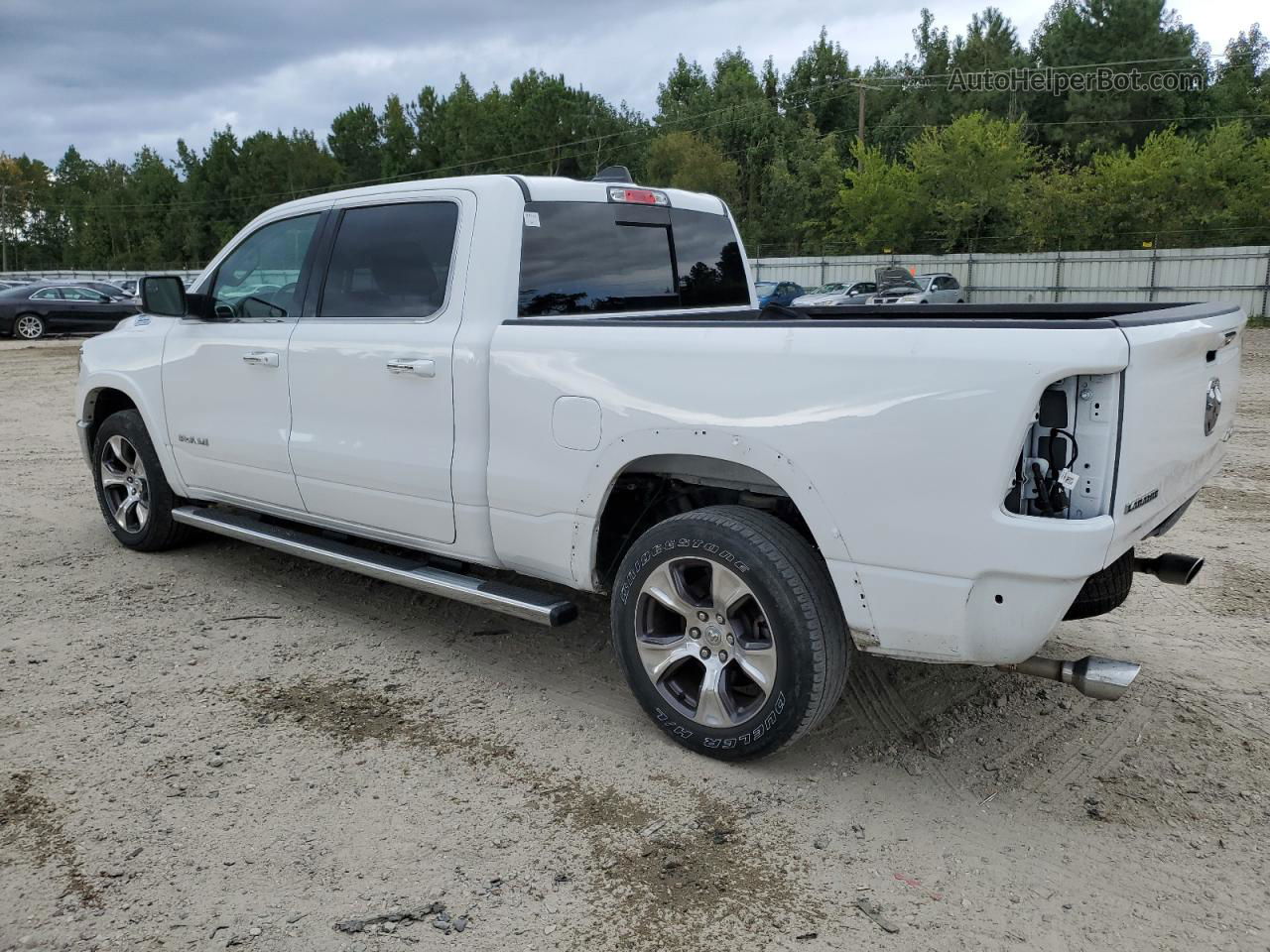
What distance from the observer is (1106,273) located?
34250 millimetres

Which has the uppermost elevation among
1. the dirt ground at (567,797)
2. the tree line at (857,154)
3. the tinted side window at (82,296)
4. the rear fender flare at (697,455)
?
the tree line at (857,154)

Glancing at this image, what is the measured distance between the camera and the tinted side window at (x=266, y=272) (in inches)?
196

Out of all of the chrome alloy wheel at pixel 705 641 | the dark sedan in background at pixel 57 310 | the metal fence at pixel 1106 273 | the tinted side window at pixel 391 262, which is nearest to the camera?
the chrome alloy wheel at pixel 705 641

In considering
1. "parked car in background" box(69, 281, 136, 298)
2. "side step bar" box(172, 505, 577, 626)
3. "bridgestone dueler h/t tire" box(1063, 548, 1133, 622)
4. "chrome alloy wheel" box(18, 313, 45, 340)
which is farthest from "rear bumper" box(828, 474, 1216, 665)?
"parked car in background" box(69, 281, 136, 298)

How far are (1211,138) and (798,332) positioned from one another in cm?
4773

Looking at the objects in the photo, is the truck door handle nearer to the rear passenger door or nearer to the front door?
the rear passenger door

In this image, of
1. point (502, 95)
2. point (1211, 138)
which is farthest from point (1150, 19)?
point (502, 95)

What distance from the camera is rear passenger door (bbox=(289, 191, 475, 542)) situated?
13.8 ft

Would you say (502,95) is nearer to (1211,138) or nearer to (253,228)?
(1211,138)

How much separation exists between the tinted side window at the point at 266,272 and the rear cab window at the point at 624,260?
1341 mm

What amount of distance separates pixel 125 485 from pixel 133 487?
0.09 m

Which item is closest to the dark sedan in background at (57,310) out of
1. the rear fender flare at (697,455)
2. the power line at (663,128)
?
the rear fender flare at (697,455)

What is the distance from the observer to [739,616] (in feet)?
11.5

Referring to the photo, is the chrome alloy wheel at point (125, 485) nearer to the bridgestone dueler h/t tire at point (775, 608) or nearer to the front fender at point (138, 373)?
the front fender at point (138, 373)
